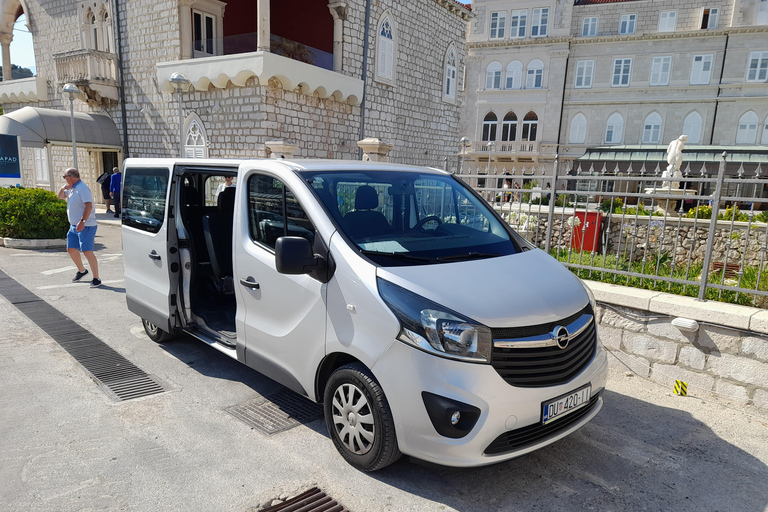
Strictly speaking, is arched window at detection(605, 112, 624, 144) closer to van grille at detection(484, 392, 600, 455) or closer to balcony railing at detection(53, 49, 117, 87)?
balcony railing at detection(53, 49, 117, 87)

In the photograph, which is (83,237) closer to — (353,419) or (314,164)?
(314,164)

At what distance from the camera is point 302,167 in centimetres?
352

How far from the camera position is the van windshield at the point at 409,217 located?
318 centimetres

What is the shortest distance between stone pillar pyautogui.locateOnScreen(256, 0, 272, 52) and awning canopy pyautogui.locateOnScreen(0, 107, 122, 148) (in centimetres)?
846

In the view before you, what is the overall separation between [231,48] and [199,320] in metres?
14.0

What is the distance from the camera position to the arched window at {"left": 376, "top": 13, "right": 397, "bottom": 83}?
17.9 metres

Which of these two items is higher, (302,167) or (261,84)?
(261,84)

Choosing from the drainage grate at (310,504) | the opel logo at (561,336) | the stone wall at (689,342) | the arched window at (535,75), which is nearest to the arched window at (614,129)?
the arched window at (535,75)

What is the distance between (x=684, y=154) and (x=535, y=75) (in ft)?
39.0

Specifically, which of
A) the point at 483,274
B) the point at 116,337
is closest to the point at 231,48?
the point at 116,337

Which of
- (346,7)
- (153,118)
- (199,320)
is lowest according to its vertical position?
(199,320)

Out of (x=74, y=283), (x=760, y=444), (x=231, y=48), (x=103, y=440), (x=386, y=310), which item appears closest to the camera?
(x=386, y=310)

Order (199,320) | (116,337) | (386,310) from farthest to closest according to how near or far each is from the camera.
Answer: (116,337)
(199,320)
(386,310)

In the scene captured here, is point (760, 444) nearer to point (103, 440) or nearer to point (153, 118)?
point (103, 440)
